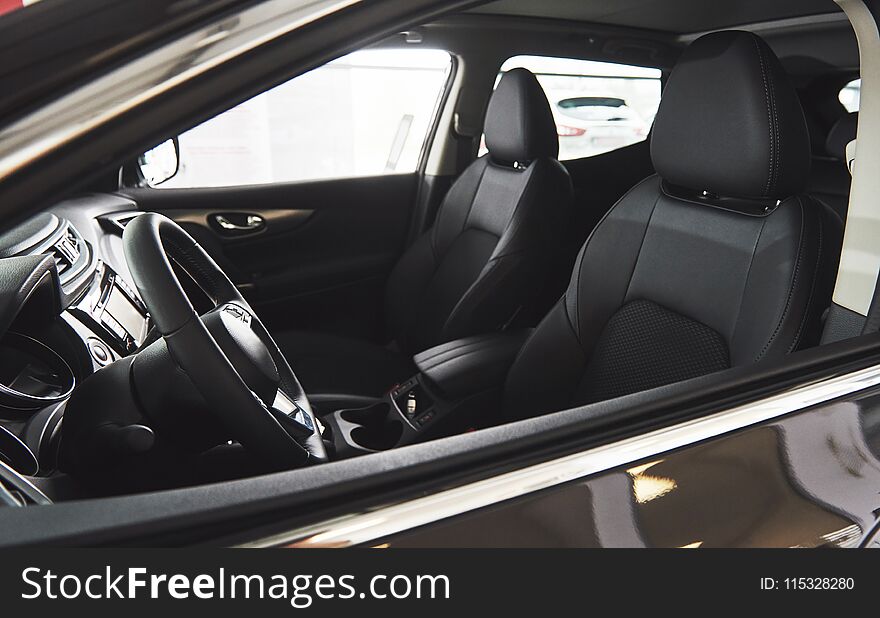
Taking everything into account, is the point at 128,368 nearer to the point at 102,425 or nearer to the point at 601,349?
the point at 102,425

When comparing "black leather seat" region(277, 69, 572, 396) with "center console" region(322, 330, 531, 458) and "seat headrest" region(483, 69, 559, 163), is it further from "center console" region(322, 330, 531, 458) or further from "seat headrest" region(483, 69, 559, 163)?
"center console" region(322, 330, 531, 458)

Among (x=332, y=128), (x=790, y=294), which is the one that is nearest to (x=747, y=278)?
(x=790, y=294)

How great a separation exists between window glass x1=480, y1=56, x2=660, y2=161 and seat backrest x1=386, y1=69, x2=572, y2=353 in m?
0.74

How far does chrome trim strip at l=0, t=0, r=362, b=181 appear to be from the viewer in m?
0.52

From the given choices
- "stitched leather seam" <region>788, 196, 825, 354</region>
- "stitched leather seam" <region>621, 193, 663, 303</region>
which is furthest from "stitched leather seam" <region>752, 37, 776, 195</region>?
"stitched leather seam" <region>621, 193, 663, 303</region>

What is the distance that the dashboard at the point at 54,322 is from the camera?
1046 millimetres

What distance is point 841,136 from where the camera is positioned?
A: 2.82 meters

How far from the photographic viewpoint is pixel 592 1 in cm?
264

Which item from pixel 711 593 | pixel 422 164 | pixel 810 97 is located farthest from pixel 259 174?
pixel 711 593

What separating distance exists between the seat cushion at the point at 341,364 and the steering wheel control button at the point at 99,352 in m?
0.69

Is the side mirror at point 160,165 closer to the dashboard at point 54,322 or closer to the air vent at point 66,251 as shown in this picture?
the dashboard at point 54,322

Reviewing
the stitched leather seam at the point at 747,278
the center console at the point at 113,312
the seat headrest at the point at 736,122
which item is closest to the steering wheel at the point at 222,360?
the center console at the point at 113,312

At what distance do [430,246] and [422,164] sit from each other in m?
0.62

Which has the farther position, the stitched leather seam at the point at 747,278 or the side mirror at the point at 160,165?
the side mirror at the point at 160,165
